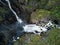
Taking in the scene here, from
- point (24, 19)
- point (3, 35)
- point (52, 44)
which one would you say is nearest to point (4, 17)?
point (24, 19)

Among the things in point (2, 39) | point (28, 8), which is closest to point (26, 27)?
point (28, 8)

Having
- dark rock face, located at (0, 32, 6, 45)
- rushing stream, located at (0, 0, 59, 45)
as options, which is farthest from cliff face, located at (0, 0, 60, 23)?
dark rock face, located at (0, 32, 6, 45)

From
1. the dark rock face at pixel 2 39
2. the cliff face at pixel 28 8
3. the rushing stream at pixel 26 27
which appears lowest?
the dark rock face at pixel 2 39

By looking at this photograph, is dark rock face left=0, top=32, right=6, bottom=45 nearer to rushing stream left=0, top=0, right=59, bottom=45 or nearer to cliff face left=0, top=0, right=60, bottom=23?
rushing stream left=0, top=0, right=59, bottom=45

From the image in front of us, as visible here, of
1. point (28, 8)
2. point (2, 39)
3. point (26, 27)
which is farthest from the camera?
point (28, 8)

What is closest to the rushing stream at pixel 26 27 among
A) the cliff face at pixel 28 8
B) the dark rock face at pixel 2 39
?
the cliff face at pixel 28 8

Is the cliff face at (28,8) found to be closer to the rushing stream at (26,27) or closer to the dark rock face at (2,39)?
the rushing stream at (26,27)

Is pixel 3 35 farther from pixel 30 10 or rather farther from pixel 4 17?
pixel 30 10

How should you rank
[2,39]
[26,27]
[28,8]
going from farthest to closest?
1. [28,8]
2. [26,27]
3. [2,39]

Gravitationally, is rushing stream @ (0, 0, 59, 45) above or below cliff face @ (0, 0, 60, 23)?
below

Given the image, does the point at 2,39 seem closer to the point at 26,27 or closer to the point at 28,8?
the point at 26,27

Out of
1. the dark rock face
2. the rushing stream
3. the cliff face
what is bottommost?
the dark rock face
